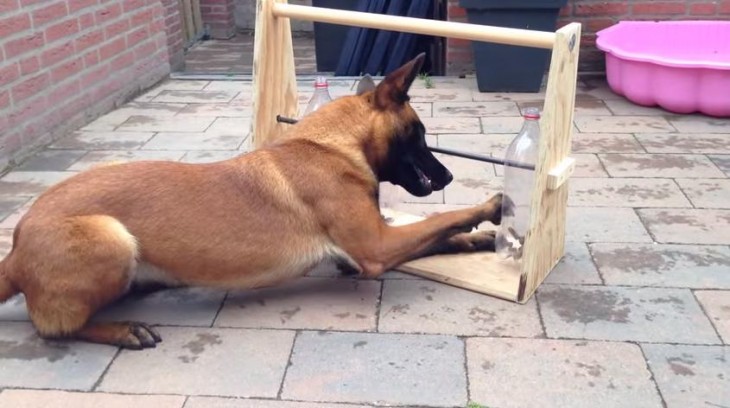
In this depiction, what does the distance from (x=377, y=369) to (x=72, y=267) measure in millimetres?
1096

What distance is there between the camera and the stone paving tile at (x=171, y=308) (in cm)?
293

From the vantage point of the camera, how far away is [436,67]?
7.13m

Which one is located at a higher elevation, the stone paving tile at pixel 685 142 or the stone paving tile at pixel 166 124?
the stone paving tile at pixel 166 124

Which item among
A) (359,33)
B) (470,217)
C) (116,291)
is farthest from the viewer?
(359,33)

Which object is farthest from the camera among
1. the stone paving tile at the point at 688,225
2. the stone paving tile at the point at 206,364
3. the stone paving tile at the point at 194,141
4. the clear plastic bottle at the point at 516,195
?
the stone paving tile at the point at 194,141

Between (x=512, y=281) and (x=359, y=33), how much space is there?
417 centimetres

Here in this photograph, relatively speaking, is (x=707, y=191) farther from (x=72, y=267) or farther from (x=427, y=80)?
(x=72, y=267)

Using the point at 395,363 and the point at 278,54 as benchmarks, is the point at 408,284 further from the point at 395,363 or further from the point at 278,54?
the point at 278,54

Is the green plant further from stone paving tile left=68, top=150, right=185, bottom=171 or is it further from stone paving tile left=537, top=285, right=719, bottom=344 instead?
stone paving tile left=537, top=285, right=719, bottom=344

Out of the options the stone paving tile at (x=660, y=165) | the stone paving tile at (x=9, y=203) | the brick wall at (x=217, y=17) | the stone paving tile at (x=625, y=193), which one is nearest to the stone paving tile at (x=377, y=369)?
the stone paving tile at (x=625, y=193)

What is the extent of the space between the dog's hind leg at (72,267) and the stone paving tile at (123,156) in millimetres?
2089

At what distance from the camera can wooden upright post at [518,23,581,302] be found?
106 inches

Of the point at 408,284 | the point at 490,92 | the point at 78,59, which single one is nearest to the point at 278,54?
the point at 408,284

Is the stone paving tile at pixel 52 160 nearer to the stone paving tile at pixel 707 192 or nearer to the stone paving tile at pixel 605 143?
the stone paving tile at pixel 605 143
